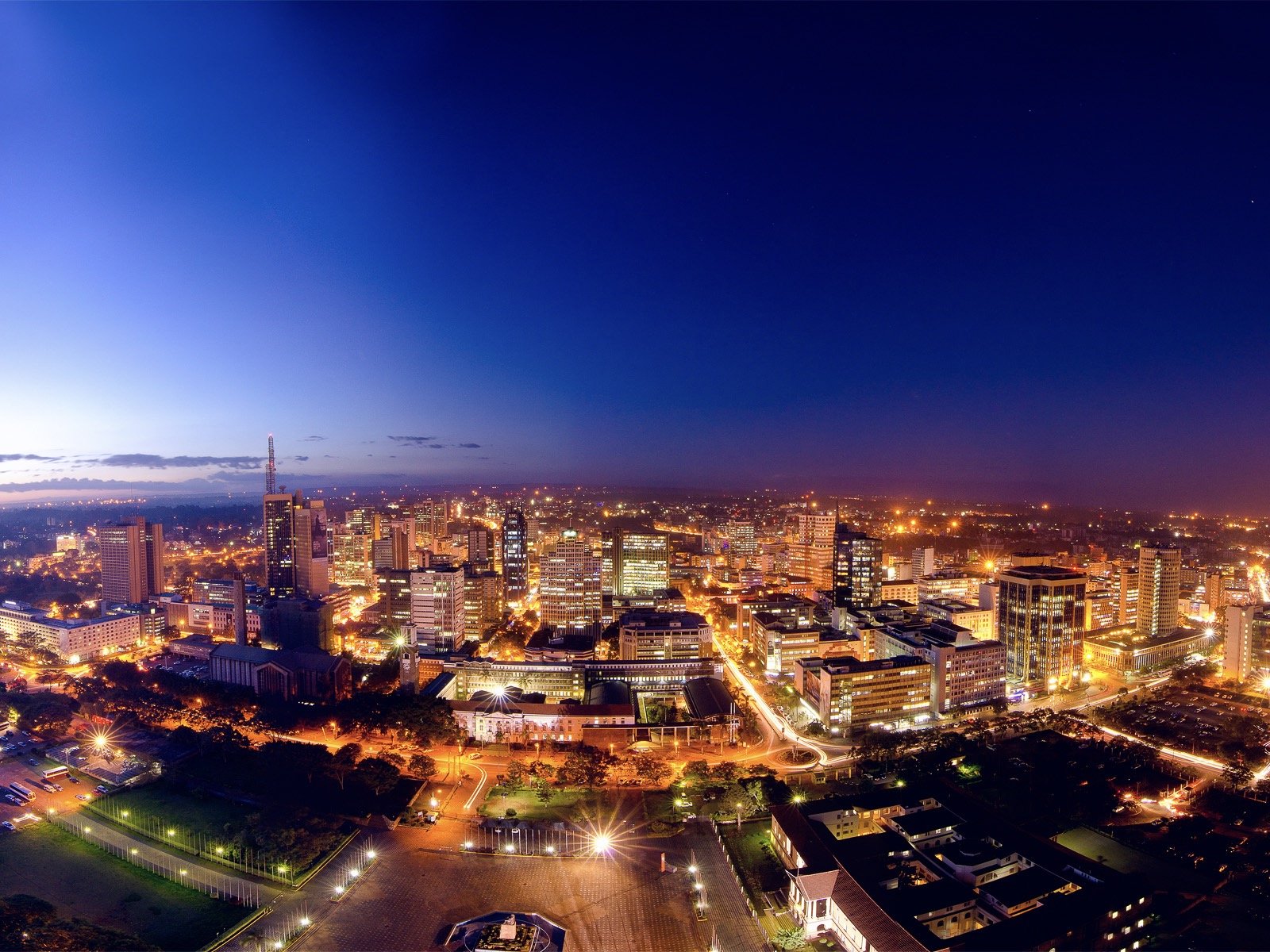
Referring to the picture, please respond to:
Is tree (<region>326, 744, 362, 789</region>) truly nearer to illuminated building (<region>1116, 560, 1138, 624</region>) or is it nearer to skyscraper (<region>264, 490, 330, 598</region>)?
skyscraper (<region>264, 490, 330, 598</region>)

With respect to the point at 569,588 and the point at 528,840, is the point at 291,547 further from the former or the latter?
the point at 528,840

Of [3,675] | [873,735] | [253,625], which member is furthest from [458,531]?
[873,735]

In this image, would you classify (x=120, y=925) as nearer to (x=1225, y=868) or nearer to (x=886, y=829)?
(x=886, y=829)

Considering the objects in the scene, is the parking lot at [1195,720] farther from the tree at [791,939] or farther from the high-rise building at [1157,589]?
the tree at [791,939]

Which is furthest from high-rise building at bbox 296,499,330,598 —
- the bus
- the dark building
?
the bus


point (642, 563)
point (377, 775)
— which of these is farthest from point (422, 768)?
point (642, 563)

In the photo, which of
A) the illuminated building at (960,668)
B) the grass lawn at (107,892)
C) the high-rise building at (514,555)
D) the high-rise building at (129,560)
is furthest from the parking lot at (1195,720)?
the high-rise building at (129,560)
